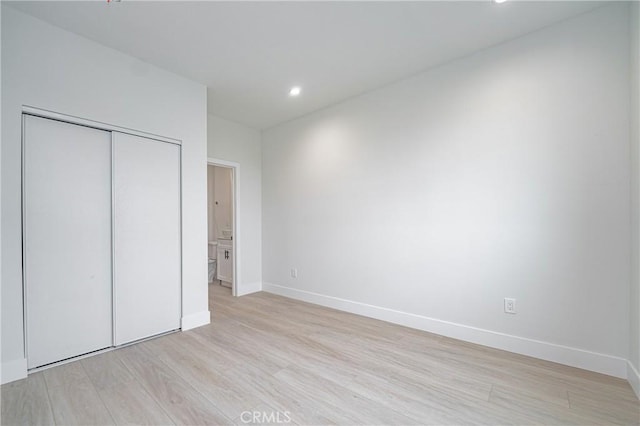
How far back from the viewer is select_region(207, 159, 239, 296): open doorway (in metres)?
4.26

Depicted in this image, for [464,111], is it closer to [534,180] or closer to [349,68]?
[534,180]

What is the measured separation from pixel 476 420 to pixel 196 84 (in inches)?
149

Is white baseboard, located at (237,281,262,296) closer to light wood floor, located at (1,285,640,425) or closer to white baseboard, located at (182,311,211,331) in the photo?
white baseboard, located at (182,311,211,331)

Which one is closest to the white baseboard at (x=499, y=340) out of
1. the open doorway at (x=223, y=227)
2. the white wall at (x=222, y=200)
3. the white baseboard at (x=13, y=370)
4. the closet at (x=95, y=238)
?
the open doorway at (x=223, y=227)

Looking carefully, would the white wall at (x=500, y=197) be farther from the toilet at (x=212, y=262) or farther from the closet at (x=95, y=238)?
the toilet at (x=212, y=262)

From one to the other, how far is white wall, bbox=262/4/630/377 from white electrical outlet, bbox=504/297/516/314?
5 cm

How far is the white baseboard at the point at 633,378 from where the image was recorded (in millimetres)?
1736

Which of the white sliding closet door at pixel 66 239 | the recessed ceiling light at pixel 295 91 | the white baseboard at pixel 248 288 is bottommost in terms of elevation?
the white baseboard at pixel 248 288

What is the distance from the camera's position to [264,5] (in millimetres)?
1979

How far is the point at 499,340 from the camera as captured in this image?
240cm

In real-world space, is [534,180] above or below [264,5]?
below

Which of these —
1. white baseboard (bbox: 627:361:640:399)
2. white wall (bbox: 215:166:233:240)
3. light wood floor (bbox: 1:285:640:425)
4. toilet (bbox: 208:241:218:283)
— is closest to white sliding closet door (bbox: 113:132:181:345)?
light wood floor (bbox: 1:285:640:425)

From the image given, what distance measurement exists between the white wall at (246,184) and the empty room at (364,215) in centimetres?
89

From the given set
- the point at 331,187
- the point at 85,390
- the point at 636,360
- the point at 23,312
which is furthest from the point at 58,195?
the point at 636,360
